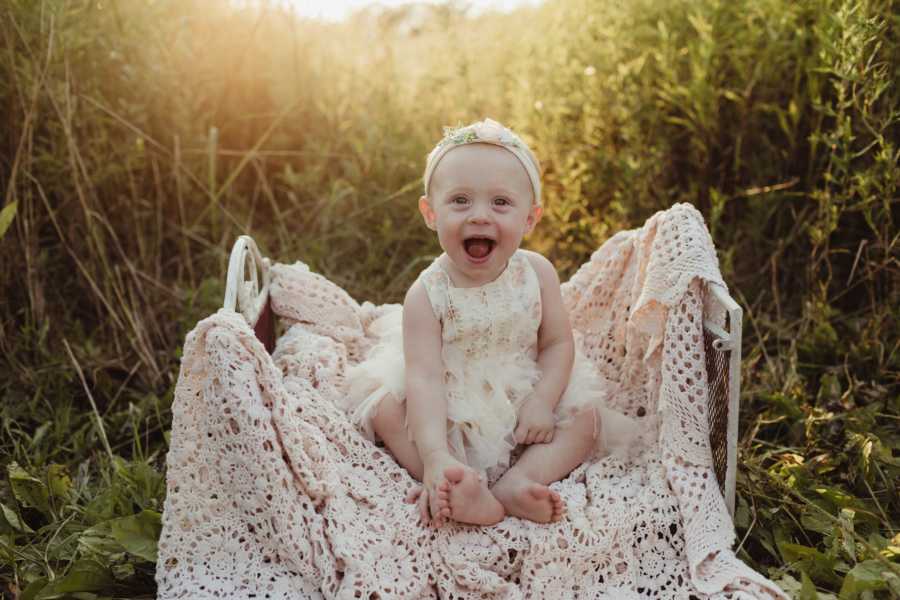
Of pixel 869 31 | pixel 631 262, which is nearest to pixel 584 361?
pixel 631 262

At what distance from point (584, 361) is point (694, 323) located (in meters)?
0.45

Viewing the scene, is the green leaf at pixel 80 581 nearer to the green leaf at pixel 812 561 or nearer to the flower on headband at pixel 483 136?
the flower on headband at pixel 483 136

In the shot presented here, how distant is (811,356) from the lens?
263 cm

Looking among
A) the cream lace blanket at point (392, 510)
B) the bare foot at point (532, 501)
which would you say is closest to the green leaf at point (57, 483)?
the cream lace blanket at point (392, 510)

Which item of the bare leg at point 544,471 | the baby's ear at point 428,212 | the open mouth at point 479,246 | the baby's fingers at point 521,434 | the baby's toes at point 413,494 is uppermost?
the baby's ear at point 428,212

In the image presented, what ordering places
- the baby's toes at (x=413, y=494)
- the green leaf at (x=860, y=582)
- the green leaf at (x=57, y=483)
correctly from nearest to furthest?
1. the green leaf at (x=860, y=582)
2. the baby's toes at (x=413, y=494)
3. the green leaf at (x=57, y=483)

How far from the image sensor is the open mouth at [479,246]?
1.98 meters

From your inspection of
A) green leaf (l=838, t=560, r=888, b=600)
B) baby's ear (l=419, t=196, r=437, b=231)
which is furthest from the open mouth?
green leaf (l=838, t=560, r=888, b=600)

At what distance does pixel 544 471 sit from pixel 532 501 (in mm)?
157

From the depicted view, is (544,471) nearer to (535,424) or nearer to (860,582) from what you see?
(535,424)

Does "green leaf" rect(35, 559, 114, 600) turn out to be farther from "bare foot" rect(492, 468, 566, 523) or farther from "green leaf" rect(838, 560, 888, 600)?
"green leaf" rect(838, 560, 888, 600)

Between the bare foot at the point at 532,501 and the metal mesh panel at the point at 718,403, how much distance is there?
37 centimetres

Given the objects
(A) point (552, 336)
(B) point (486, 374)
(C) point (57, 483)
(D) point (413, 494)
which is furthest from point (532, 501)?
(C) point (57, 483)

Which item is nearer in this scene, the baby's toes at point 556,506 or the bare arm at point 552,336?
the baby's toes at point 556,506
